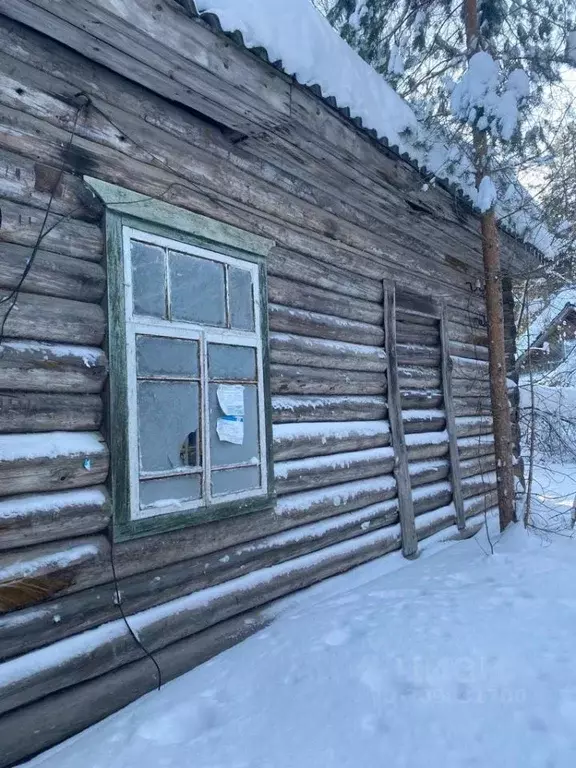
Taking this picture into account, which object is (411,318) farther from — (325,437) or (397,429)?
(325,437)

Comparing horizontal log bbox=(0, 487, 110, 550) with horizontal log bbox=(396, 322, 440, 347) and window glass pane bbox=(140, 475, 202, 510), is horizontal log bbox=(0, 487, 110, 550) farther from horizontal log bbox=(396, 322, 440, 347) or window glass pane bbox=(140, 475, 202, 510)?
horizontal log bbox=(396, 322, 440, 347)

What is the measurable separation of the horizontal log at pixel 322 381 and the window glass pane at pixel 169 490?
1.01m

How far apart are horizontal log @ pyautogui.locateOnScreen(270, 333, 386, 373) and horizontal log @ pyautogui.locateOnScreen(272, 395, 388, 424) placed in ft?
0.87

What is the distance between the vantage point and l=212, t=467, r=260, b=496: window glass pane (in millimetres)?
3643

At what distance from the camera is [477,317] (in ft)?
25.1

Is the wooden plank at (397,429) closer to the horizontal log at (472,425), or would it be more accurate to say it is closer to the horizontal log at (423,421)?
the horizontal log at (423,421)

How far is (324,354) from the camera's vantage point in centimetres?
476

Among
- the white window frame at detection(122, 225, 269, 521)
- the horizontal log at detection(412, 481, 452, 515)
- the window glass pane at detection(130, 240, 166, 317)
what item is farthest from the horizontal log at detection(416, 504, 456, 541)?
the window glass pane at detection(130, 240, 166, 317)

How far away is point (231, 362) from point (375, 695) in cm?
206

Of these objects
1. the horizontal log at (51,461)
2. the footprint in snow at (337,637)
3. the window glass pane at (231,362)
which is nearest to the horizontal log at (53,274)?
the horizontal log at (51,461)

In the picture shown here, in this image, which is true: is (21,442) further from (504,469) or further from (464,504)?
(464,504)

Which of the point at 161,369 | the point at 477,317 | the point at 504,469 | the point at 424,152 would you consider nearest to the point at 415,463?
the point at 504,469

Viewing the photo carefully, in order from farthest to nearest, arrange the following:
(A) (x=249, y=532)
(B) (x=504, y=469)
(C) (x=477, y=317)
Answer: (C) (x=477, y=317)
(B) (x=504, y=469)
(A) (x=249, y=532)

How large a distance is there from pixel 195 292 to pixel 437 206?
3.66 meters
